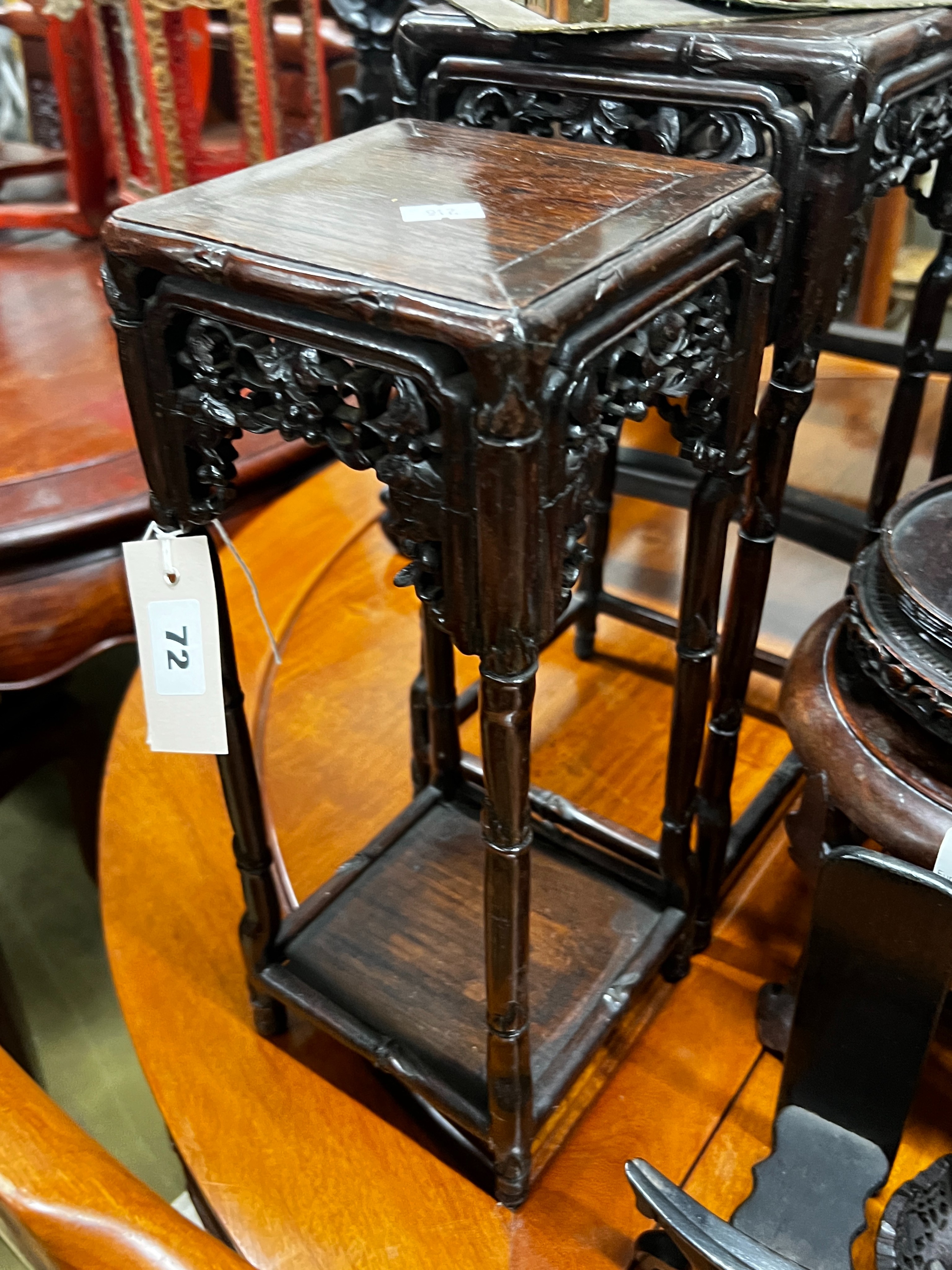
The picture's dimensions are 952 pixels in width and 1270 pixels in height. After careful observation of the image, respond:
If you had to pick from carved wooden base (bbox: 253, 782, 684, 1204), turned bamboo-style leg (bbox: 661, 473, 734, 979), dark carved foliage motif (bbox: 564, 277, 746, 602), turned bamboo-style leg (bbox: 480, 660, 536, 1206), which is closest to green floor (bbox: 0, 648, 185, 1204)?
carved wooden base (bbox: 253, 782, 684, 1204)

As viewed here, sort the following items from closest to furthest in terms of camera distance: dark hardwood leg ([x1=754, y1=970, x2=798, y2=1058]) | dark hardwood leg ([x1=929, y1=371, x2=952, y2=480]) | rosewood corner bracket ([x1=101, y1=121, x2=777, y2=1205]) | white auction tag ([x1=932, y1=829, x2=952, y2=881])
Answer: rosewood corner bracket ([x1=101, y1=121, x2=777, y2=1205]) → white auction tag ([x1=932, y1=829, x2=952, y2=881]) → dark hardwood leg ([x1=754, y1=970, x2=798, y2=1058]) → dark hardwood leg ([x1=929, y1=371, x2=952, y2=480])

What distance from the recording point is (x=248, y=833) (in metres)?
0.81

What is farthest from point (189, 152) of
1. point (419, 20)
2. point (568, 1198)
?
point (568, 1198)

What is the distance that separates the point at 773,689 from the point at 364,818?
0.52m

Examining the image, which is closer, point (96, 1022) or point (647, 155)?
point (647, 155)

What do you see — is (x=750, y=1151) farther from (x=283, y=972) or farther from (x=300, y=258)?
(x=300, y=258)

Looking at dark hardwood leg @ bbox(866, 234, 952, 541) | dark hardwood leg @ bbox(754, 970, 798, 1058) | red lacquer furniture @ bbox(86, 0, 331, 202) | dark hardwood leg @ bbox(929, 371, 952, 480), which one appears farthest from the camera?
red lacquer furniture @ bbox(86, 0, 331, 202)

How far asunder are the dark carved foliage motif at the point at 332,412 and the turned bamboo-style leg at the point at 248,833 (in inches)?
4.7

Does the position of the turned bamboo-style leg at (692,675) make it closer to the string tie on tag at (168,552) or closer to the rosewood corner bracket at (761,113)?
the rosewood corner bracket at (761,113)

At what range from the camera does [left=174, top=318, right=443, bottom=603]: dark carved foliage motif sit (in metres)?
0.51

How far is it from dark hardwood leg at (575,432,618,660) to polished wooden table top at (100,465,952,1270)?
0.03 metres

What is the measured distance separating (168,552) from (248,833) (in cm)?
25

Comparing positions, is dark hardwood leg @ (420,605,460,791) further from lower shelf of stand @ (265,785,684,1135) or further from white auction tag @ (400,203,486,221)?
white auction tag @ (400,203,486,221)

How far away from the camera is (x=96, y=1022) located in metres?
1.36
